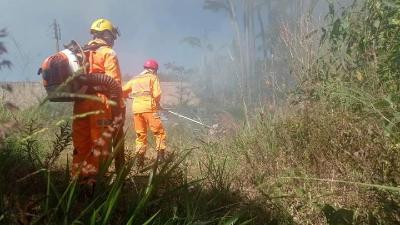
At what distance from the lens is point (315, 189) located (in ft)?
12.0

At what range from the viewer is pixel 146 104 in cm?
761

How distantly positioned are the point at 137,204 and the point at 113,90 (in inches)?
55.1

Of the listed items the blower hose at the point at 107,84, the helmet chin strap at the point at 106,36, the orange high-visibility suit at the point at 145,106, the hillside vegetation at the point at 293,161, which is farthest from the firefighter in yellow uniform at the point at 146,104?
the blower hose at the point at 107,84

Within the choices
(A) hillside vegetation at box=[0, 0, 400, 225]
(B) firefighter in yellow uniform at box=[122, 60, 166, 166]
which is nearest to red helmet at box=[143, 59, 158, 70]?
(B) firefighter in yellow uniform at box=[122, 60, 166, 166]

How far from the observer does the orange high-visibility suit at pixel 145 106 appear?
743cm

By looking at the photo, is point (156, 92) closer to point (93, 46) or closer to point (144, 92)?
point (144, 92)

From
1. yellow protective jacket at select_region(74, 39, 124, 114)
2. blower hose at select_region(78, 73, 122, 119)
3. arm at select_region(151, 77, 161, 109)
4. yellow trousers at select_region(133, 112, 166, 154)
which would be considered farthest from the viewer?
arm at select_region(151, 77, 161, 109)

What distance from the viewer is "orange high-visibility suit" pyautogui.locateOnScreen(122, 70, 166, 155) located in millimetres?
7434

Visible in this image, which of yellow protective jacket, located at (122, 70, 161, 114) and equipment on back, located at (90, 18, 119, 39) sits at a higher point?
equipment on back, located at (90, 18, 119, 39)

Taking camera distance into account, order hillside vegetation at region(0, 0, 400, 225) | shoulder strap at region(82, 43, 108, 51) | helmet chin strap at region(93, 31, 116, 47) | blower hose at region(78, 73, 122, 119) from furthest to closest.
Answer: helmet chin strap at region(93, 31, 116, 47) < shoulder strap at region(82, 43, 108, 51) < blower hose at region(78, 73, 122, 119) < hillside vegetation at region(0, 0, 400, 225)

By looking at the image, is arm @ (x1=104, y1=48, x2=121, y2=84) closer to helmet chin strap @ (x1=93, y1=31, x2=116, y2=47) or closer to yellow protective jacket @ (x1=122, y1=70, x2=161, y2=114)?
helmet chin strap @ (x1=93, y1=31, x2=116, y2=47)

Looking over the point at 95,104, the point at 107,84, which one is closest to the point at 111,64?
the point at 95,104

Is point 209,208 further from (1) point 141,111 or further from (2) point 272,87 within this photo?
(1) point 141,111

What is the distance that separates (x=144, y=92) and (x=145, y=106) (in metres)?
0.29
